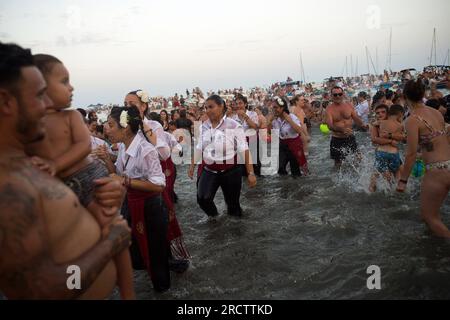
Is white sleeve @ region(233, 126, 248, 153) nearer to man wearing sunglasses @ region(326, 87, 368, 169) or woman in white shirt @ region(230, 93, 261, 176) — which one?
woman in white shirt @ region(230, 93, 261, 176)

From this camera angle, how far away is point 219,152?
17.2ft

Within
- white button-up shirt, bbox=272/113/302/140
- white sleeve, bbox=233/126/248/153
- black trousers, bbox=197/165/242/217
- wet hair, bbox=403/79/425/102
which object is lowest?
black trousers, bbox=197/165/242/217

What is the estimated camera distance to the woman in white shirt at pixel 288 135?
24.8 feet

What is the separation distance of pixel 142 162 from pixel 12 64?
1.79 metres

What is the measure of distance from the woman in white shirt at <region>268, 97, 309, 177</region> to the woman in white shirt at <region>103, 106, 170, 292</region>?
471 cm

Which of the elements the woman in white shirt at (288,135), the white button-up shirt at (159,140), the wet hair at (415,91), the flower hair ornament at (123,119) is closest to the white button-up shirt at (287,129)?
the woman in white shirt at (288,135)

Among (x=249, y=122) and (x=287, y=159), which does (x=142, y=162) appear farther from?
(x=287, y=159)

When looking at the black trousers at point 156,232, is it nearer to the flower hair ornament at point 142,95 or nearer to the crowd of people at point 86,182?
the crowd of people at point 86,182

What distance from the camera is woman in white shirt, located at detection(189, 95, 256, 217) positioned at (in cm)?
525

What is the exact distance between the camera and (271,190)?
784 cm

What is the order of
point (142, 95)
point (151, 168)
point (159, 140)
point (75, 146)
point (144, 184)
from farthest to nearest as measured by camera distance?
1. point (159, 140)
2. point (142, 95)
3. point (151, 168)
4. point (144, 184)
5. point (75, 146)

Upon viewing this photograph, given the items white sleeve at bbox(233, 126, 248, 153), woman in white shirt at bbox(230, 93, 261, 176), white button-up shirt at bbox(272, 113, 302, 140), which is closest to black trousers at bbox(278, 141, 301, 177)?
white button-up shirt at bbox(272, 113, 302, 140)

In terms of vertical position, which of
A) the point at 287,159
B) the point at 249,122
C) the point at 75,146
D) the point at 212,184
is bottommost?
the point at 287,159

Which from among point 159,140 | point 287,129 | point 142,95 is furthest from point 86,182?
point 287,129
